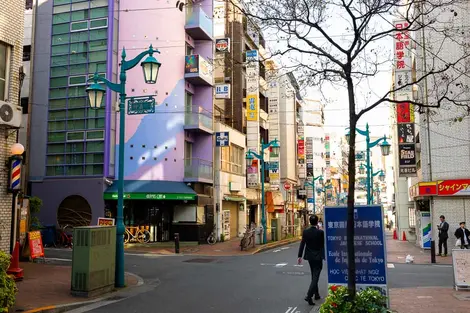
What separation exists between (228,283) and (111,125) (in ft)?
55.9

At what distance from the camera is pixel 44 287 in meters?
11.7

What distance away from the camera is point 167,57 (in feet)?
96.3

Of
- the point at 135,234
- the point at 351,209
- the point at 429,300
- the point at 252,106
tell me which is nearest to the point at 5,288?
the point at 351,209

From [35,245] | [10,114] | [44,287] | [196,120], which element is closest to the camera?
[44,287]

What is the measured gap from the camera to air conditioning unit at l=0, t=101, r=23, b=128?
1286 cm

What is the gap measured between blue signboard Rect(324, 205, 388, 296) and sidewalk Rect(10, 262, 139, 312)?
5.71 metres

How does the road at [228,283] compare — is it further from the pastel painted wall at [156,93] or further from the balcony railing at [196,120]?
the balcony railing at [196,120]

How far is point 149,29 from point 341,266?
24.0 meters

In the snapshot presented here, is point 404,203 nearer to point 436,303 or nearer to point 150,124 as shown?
point 150,124

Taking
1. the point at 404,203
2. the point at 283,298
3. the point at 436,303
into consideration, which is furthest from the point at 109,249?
the point at 404,203

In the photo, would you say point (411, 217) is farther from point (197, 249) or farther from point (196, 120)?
point (197, 249)

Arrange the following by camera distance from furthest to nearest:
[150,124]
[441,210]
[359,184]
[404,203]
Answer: [359,184] < [404,203] < [150,124] < [441,210]

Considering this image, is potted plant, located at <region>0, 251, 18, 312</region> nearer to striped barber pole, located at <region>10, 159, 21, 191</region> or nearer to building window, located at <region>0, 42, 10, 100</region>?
striped barber pole, located at <region>10, 159, 21, 191</region>

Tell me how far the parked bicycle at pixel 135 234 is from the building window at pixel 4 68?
1472cm
